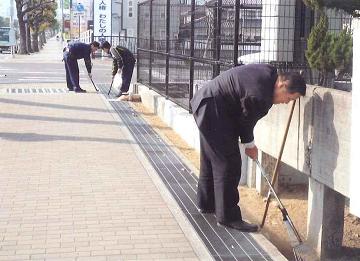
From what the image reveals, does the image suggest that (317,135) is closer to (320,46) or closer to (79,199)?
(320,46)

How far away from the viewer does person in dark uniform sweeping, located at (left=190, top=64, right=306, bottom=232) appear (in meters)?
5.03

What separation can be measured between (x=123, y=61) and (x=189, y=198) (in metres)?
9.34

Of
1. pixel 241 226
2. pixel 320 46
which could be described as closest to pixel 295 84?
pixel 241 226

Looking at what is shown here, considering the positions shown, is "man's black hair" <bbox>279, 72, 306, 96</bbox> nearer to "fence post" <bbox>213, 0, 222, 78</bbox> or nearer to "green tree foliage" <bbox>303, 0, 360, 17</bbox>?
"green tree foliage" <bbox>303, 0, 360, 17</bbox>

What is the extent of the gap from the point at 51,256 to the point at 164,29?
8718mm

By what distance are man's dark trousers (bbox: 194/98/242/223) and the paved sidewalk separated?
490mm

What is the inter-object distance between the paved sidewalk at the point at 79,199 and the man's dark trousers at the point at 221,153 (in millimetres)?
490

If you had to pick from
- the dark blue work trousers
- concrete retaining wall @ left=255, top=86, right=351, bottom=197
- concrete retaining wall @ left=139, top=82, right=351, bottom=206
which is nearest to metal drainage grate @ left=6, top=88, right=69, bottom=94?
the dark blue work trousers

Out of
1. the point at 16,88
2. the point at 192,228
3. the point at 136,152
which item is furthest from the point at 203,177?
the point at 16,88

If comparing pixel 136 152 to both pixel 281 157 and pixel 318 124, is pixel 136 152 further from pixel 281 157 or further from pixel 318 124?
pixel 318 124

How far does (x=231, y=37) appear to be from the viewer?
7.87m

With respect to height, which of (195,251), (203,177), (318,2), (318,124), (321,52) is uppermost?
(318,2)

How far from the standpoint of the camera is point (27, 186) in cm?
684

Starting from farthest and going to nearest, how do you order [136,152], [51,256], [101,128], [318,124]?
1. [101,128]
2. [136,152]
3. [318,124]
4. [51,256]
